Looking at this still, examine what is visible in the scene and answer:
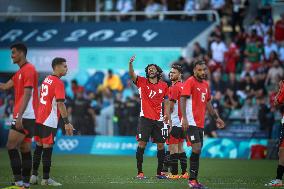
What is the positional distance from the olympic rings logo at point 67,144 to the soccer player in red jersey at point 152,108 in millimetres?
14058

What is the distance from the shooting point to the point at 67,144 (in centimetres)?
3338

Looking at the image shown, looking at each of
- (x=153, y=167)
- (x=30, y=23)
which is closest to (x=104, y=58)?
(x=30, y=23)

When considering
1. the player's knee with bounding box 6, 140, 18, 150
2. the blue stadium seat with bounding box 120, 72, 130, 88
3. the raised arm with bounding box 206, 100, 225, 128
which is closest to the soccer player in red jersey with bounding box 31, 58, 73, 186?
the player's knee with bounding box 6, 140, 18, 150

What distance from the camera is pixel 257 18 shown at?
3706cm

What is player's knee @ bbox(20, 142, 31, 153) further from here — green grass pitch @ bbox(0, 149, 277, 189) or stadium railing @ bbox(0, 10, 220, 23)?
stadium railing @ bbox(0, 10, 220, 23)

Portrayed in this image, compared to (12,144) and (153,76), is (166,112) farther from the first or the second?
(12,144)

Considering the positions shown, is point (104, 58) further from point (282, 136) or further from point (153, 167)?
point (282, 136)

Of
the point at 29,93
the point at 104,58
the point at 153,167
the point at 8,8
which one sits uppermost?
the point at 8,8

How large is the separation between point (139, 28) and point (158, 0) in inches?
74.1

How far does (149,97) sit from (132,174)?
222cm

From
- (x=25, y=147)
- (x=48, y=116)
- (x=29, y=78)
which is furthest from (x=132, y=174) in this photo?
(x=29, y=78)

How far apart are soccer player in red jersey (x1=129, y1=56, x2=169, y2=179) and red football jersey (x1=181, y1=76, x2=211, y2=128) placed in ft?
8.93

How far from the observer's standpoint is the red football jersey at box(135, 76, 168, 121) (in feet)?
63.5

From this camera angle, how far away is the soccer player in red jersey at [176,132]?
19.8 metres
